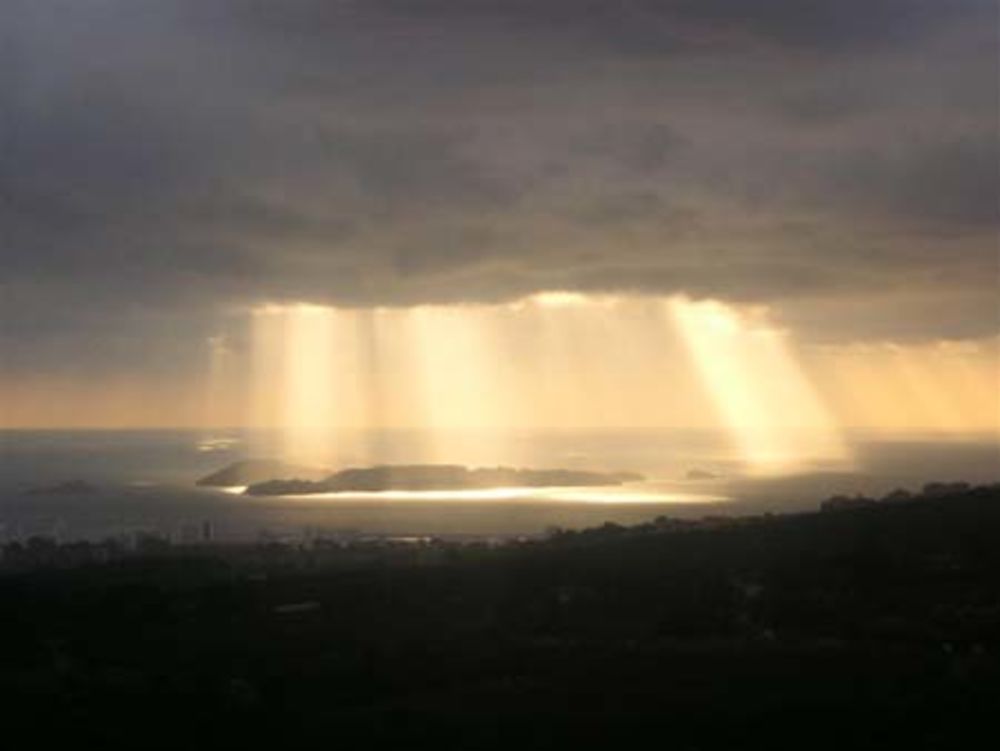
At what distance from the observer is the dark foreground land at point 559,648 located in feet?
73.5

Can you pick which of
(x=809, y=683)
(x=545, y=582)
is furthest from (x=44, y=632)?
(x=809, y=683)

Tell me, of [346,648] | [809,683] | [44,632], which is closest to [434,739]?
[809,683]

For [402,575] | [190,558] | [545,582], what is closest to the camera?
[545,582]

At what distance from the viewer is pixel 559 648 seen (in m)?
29.8

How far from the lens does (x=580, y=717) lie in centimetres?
2289

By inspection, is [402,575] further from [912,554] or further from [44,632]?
[912,554]

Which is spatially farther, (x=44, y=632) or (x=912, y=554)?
(x=912, y=554)

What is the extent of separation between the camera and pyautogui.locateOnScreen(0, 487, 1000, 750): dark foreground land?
22.4 m

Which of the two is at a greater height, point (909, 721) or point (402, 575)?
point (402, 575)

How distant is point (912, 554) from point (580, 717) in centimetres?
2200

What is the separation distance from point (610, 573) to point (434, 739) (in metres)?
20.9

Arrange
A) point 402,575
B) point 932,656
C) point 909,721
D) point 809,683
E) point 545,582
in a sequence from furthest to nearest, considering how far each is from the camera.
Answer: point 402,575
point 545,582
point 932,656
point 809,683
point 909,721

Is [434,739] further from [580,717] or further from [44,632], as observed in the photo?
[44,632]

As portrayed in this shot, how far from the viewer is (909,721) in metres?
21.7
